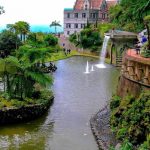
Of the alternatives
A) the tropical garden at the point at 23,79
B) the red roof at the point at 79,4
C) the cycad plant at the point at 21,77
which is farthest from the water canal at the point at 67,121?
the red roof at the point at 79,4

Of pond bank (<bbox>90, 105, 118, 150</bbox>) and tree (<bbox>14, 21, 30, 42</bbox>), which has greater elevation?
tree (<bbox>14, 21, 30, 42</bbox>)

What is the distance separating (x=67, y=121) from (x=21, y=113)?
3.01 metres

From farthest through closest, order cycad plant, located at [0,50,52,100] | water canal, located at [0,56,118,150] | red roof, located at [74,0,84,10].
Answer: red roof, located at [74,0,84,10], cycad plant, located at [0,50,52,100], water canal, located at [0,56,118,150]

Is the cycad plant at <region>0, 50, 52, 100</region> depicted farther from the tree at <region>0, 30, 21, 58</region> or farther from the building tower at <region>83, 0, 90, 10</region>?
the building tower at <region>83, 0, 90, 10</region>

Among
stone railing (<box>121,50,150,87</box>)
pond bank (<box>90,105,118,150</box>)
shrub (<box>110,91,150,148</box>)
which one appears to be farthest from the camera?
stone railing (<box>121,50,150,87</box>)

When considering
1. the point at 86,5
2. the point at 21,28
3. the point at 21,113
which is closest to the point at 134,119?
the point at 21,113

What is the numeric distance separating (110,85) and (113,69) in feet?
36.4

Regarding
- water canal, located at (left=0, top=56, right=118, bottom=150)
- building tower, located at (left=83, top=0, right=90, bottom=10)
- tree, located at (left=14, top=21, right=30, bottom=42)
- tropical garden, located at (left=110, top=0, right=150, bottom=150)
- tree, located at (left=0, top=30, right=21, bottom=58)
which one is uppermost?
building tower, located at (left=83, top=0, right=90, bottom=10)

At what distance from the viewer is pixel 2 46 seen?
55.0 meters

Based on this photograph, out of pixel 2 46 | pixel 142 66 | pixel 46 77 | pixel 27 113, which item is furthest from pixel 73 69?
pixel 142 66

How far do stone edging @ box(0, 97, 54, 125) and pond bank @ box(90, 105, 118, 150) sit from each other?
369 cm

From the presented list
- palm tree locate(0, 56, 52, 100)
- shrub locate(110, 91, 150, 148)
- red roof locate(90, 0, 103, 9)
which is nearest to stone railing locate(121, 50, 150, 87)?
shrub locate(110, 91, 150, 148)

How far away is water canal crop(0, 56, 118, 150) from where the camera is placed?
22.8 metres

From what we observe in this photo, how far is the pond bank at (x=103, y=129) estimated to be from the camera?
21.9 meters
